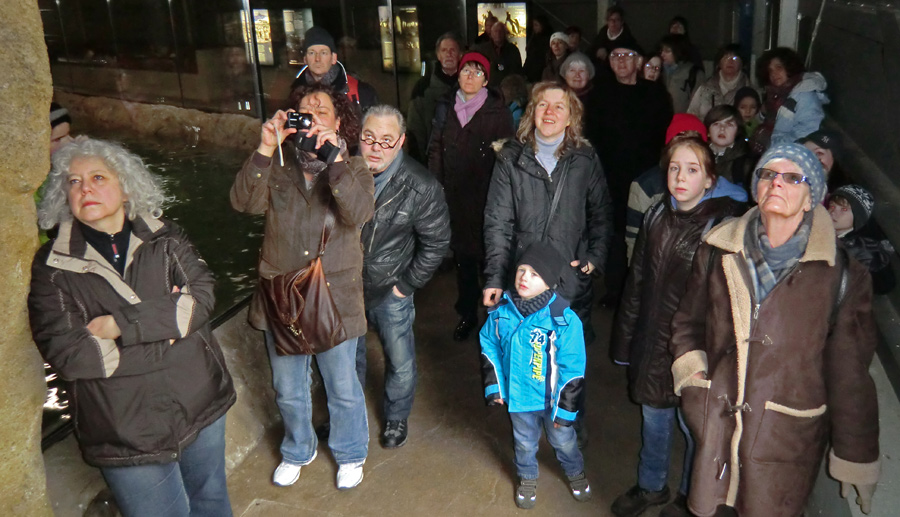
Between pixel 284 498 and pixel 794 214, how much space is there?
2.54 m

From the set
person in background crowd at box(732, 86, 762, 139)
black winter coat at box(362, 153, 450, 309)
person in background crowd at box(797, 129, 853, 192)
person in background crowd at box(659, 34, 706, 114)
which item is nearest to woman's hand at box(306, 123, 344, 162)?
black winter coat at box(362, 153, 450, 309)

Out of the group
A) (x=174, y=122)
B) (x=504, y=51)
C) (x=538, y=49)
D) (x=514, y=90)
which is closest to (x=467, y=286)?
(x=514, y=90)

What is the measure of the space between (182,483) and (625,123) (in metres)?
3.71

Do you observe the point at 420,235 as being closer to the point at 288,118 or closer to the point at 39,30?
the point at 288,118

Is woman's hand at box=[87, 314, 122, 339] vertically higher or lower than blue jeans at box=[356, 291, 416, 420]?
higher

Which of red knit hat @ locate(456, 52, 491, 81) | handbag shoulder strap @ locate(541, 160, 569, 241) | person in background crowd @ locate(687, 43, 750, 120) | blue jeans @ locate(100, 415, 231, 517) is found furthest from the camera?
person in background crowd @ locate(687, 43, 750, 120)

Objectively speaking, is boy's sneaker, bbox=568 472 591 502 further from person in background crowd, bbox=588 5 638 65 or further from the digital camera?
person in background crowd, bbox=588 5 638 65

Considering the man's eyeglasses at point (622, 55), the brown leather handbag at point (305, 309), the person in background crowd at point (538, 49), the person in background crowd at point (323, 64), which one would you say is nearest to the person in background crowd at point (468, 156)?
the person in background crowd at point (323, 64)

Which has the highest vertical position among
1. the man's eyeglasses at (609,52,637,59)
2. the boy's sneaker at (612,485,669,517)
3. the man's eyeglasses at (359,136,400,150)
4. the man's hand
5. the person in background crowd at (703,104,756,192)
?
the man's eyeglasses at (609,52,637,59)

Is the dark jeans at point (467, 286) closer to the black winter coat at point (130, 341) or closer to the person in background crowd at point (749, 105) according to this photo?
Result: the person in background crowd at point (749, 105)

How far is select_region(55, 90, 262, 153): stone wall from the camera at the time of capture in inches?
318

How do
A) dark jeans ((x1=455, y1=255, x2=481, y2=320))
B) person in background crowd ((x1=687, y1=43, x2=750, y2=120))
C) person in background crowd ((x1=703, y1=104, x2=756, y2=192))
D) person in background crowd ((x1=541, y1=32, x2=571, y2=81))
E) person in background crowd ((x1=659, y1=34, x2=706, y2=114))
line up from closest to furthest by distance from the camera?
1. person in background crowd ((x1=703, y1=104, x2=756, y2=192))
2. dark jeans ((x1=455, y1=255, x2=481, y2=320))
3. person in background crowd ((x1=687, y1=43, x2=750, y2=120))
4. person in background crowd ((x1=659, y1=34, x2=706, y2=114))
5. person in background crowd ((x1=541, y1=32, x2=571, y2=81))

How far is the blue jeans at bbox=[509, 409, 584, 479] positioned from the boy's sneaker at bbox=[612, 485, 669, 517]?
23 cm

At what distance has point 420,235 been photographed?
11.8 feet
